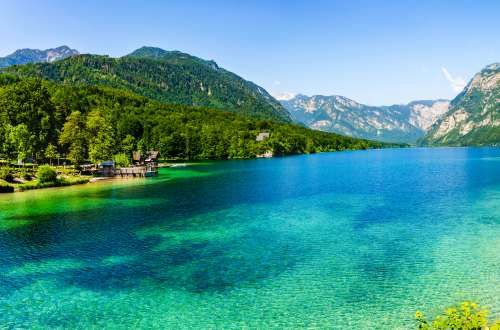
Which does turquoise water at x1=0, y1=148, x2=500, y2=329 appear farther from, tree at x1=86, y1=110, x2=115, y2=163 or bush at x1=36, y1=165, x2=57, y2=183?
tree at x1=86, y1=110, x2=115, y2=163

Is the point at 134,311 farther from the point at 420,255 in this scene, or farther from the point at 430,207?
the point at 430,207

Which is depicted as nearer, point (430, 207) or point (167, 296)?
point (167, 296)

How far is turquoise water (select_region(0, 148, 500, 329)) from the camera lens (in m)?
23.2

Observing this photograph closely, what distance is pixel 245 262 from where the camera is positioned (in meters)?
32.8

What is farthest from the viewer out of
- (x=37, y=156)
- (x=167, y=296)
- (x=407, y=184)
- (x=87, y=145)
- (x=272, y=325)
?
(x=87, y=145)

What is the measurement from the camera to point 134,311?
77.5 ft

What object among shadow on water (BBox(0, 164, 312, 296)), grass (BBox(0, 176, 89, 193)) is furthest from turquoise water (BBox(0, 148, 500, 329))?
grass (BBox(0, 176, 89, 193))

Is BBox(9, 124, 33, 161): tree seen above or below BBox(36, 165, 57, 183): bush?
above

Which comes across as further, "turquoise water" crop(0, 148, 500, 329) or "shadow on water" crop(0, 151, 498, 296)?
"shadow on water" crop(0, 151, 498, 296)

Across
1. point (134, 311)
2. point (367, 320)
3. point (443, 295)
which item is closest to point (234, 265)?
point (134, 311)

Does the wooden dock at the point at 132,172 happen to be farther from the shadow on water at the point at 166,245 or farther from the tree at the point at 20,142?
the shadow on water at the point at 166,245

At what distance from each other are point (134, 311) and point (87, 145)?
119 metres

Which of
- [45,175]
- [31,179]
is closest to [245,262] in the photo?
[45,175]

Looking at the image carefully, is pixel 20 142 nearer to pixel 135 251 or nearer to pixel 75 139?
pixel 75 139
